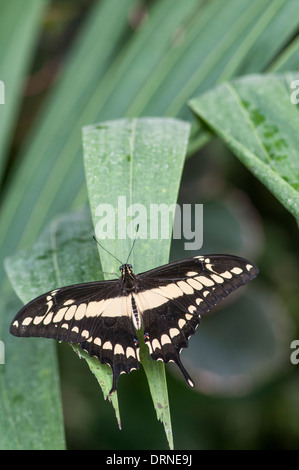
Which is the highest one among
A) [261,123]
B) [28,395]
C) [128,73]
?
[128,73]

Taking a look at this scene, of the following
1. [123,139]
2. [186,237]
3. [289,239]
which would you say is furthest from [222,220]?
[123,139]

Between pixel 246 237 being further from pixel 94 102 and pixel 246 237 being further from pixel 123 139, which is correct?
pixel 123 139

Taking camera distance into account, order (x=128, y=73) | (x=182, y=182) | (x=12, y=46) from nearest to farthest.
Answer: (x=128, y=73) < (x=12, y=46) < (x=182, y=182)

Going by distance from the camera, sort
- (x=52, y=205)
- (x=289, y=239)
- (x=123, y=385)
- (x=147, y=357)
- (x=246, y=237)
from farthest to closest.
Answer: (x=289, y=239) < (x=123, y=385) < (x=246, y=237) < (x=52, y=205) < (x=147, y=357)
